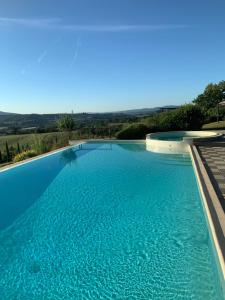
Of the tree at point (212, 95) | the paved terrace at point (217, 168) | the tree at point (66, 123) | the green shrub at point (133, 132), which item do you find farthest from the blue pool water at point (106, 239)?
the tree at point (212, 95)

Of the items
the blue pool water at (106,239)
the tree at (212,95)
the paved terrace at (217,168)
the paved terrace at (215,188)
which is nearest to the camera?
the blue pool water at (106,239)

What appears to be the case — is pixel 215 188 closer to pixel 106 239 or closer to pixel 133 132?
pixel 106 239

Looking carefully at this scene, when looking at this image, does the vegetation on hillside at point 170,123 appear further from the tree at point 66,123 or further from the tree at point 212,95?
A: the tree at point 212,95

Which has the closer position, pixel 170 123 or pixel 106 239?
pixel 106 239

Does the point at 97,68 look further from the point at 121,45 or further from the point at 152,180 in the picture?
the point at 152,180

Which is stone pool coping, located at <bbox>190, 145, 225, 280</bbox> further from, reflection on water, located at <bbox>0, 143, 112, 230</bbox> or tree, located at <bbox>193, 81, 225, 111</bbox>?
tree, located at <bbox>193, 81, 225, 111</bbox>

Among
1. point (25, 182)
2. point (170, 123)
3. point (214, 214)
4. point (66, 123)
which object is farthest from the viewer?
point (170, 123)

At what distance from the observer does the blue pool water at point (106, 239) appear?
2.74m

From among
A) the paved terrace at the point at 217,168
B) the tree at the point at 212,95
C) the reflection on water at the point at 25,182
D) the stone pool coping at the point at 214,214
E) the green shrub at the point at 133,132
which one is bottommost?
the reflection on water at the point at 25,182

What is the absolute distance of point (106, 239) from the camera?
12.6ft

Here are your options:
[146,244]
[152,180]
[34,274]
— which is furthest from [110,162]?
[34,274]

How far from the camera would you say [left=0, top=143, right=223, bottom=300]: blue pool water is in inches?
108

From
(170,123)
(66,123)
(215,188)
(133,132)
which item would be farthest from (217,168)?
(66,123)

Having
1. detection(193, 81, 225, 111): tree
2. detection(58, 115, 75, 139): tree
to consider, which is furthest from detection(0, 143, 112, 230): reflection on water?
detection(193, 81, 225, 111): tree
